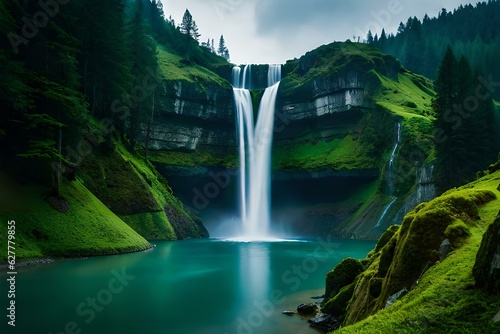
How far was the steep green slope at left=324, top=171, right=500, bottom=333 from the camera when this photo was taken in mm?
5410

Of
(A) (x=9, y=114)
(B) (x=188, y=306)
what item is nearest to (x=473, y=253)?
(B) (x=188, y=306)

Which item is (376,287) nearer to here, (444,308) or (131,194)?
(444,308)

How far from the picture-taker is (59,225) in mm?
26031

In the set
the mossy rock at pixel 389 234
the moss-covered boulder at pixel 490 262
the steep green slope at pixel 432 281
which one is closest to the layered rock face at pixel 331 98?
the mossy rock at pixel 389 234

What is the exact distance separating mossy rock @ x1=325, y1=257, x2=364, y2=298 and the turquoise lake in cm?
166

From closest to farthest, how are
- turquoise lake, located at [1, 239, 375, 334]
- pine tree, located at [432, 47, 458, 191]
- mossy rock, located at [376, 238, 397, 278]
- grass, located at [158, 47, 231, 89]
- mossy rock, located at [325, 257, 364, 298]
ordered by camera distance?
mossy rock, located at [376, 238, 397, 278], turquoise lake, located at [1, 239, 375, 334], mossy rock, located at [325, 257, 364, 298], pine tree, located at [432, 47, 458, 191], grass, located at [158, 47, 231, 89]

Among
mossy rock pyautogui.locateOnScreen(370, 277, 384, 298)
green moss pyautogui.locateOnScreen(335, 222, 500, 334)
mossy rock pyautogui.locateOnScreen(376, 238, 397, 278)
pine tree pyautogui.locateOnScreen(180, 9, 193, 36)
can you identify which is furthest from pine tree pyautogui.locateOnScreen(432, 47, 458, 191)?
pine tree pyautogui.locateOnScreen(180, 9, 193, 36)

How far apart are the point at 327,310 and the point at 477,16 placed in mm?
160106

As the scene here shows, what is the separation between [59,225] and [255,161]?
165 ft

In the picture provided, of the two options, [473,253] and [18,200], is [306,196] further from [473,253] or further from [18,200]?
[473,253]

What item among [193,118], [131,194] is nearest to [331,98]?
[193,118]

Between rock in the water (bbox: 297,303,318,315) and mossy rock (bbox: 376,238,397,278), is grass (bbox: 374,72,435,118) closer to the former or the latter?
rock in the water (bbox: 297,303,318,315)

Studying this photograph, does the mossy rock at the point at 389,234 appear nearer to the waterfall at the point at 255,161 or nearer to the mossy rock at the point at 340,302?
the mossy rock at the point at 340,302

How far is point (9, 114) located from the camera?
27.5 metres
